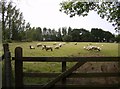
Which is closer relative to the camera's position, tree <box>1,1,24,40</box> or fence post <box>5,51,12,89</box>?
fence post <box>5,51,12,89</box>

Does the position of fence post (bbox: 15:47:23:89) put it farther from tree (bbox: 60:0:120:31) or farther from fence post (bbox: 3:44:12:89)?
tree (bbox: 60:0:120:31)

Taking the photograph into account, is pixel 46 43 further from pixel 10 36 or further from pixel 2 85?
pixel 2 85

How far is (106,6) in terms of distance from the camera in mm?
13359

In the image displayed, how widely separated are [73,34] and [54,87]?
7.54 metres

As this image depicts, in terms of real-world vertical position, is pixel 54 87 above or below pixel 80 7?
below

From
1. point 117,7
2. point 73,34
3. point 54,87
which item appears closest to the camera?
point 54,87

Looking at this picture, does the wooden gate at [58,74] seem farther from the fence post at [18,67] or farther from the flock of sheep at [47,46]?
the flock of sheep at [47,46]

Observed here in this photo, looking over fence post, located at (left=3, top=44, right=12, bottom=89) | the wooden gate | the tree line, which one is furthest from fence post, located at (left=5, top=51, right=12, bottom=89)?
the tree line

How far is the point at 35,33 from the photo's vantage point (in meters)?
14.4

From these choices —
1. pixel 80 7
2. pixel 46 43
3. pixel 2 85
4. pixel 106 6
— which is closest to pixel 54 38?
pixel 46 43

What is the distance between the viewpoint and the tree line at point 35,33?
533 inches

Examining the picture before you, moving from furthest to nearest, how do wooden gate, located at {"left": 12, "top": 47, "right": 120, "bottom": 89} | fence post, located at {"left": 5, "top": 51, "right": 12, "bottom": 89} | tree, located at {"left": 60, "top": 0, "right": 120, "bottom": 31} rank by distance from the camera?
1. tree, located at {"left": 60, "top": 0, "right": 120, "bottom": 31}
2. fence post, located at {"left": 5, "top": 51, "right": 12, "bottom": 89}
3. wooden gate, located at {"left": 12, "top": 47, "right": 120, "bottom": 89}

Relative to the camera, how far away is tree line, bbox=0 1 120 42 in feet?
44.4

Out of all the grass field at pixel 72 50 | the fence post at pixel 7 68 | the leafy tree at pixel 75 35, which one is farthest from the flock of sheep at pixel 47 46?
the fence post at pixel 7 68
